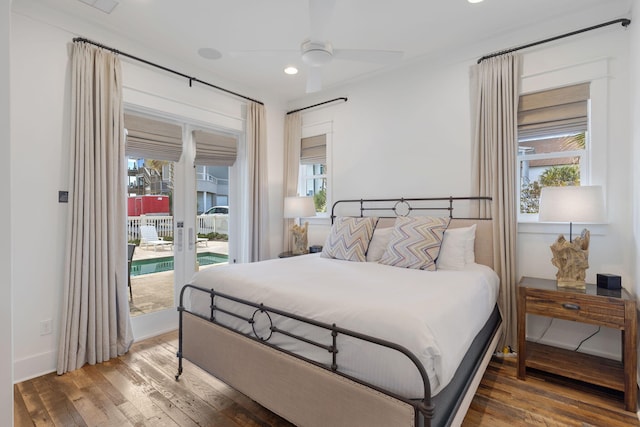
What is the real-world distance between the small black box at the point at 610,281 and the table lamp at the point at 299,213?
2.85 meters

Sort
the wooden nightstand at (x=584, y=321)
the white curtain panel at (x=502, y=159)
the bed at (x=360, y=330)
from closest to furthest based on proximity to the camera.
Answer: the bed at (x=360, y=330) < the wooden nightstand at (x=584, y=321) < the white curtain panel at (x=502, y=159)

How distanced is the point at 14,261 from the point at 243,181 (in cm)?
241

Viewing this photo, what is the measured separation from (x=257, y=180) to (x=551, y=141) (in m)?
3.25

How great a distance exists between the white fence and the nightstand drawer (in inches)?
134

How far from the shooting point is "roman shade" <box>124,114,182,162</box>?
3.26 metres

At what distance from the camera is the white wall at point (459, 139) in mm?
2607

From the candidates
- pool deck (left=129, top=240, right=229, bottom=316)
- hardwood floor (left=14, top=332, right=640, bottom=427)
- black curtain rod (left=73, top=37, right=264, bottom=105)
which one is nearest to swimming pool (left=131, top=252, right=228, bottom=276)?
pool deck (left=129, top=240, right=229, bottom=316)

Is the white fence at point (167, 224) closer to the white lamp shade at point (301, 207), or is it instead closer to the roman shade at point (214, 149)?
the roman shade at point (214, 149)

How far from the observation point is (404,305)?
5.32 ft

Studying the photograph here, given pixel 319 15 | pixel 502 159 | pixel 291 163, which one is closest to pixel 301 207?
pixel 291 163

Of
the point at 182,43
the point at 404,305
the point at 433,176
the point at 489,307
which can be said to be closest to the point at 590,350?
the point at 489,307

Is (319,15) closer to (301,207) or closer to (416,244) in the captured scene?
(416,244)

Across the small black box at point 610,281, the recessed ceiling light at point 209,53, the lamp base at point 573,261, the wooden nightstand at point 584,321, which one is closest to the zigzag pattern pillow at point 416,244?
the wooden nightstand at point 584,321

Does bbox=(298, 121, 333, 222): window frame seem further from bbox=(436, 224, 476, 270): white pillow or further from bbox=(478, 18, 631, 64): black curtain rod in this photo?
bbox=(478, 18, 631, 64): black curtain rod
